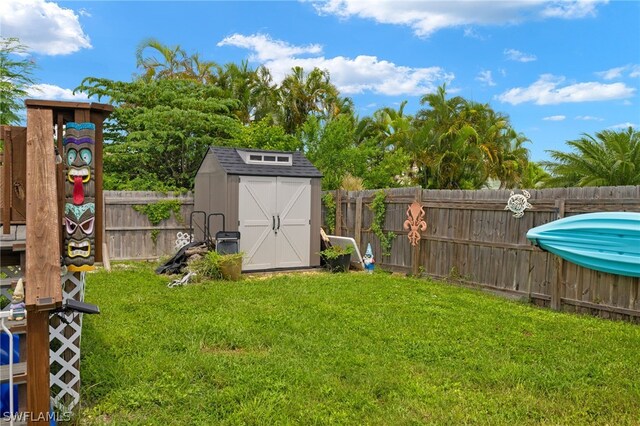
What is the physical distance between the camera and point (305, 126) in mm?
16422

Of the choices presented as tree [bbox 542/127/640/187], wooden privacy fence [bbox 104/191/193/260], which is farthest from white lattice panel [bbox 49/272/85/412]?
tree [bbox 542/127/640/187]

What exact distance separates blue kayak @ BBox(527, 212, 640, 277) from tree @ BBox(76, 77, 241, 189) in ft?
34.3

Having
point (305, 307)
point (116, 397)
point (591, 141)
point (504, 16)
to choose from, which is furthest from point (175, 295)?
point (591, 141)

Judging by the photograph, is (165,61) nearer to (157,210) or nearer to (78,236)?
(157,210)

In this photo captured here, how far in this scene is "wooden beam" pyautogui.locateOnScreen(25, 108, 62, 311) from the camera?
248 centimetres

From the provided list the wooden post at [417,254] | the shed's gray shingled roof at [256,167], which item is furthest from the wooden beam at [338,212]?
the wooden post at [417,254]

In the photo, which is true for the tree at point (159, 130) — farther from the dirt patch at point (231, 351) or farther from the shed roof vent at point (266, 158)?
the dirt patch at point (231, 351)

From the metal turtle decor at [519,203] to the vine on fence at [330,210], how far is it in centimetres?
473

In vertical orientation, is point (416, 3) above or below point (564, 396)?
above

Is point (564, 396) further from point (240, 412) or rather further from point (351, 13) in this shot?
point (351, 13)

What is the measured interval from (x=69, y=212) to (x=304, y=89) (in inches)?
773

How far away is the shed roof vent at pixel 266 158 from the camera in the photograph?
31.8 ft

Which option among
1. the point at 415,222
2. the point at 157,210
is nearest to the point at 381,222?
the point at 415,222

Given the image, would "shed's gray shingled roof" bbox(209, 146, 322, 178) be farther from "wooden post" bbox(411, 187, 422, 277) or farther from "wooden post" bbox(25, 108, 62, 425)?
"wooden post" bbox(25, 108, 62, 425)
